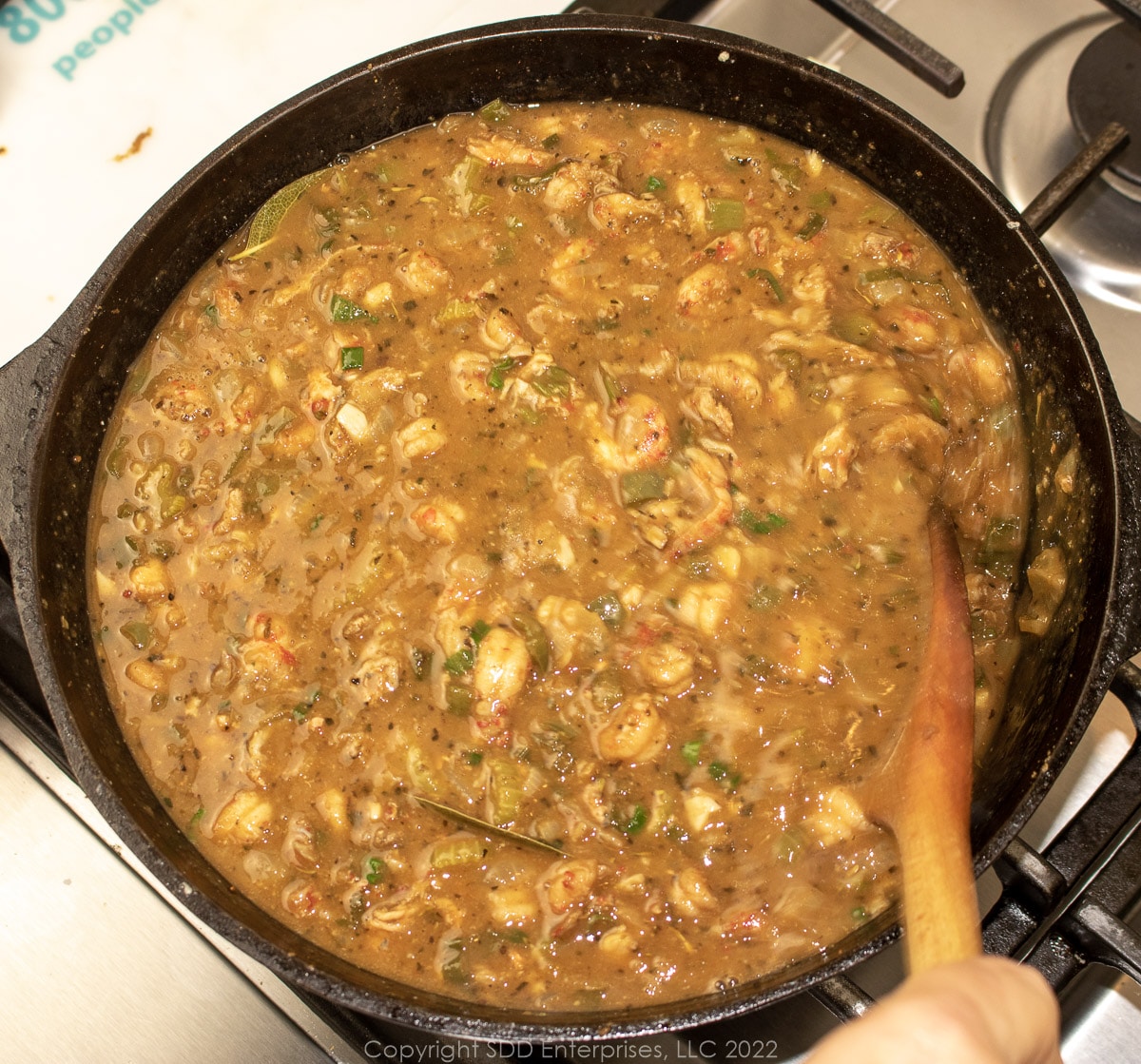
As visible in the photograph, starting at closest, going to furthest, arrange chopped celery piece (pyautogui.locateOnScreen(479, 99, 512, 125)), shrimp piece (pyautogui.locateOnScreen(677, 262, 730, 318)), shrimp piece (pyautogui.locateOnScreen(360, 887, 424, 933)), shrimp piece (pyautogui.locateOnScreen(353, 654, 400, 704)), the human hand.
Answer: the human hand
shrimp piece (pyautogui.locateOnScreen(360, 887, 424, 933))
shrimp piece (pyautogui.locateOnScreen(353, 654, 400, 704))
shrimp piece (pyautogui.locateOnScreen(677, 262, 730, 318))
chopped celery piece (pyautogui.locateOnScreen(479, 99, 512, 125))

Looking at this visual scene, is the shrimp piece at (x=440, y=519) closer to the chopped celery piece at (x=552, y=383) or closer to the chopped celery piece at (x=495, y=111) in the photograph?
the chopped celery piece at (x=552, y=383)

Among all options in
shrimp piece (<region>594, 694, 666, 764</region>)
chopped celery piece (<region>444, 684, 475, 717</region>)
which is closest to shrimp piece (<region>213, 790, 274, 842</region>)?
chopped celery piece (<region>444, 684, 475, 717</region>)

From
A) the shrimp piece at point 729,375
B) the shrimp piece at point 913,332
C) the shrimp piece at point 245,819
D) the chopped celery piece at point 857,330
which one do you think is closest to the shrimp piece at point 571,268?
the shrimp piece at point 729,375

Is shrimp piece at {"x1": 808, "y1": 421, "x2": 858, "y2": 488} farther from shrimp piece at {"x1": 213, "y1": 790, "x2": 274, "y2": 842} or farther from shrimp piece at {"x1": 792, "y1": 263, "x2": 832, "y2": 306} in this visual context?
shrimp piece at {"x1": 213, "y1": 790, "x2": 274, "y2": 842}

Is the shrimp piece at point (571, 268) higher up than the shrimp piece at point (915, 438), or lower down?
lower down

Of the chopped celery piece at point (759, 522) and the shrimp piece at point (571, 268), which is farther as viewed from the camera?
the shrimp piece at point (571, 268)

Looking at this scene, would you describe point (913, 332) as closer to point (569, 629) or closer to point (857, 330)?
point (857, 330)

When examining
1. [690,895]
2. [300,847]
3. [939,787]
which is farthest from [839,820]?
[300,847]
